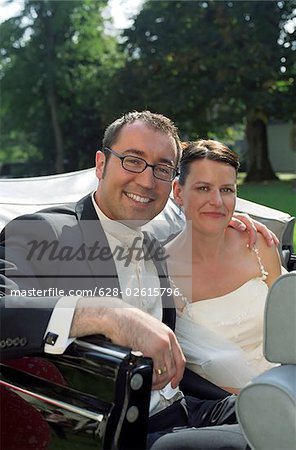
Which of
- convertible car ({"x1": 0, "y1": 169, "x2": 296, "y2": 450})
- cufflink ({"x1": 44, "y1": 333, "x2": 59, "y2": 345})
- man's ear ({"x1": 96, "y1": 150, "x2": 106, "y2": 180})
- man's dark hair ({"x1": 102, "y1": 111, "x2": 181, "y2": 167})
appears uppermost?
man's dark hair ({"x1": 102, "y1": 111, "x2": 181, "y2": 167})

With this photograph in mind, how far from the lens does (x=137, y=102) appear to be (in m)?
25.9

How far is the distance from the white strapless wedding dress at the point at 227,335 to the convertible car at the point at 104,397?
2.75 ft

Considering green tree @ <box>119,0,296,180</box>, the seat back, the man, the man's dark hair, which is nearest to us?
the seat back

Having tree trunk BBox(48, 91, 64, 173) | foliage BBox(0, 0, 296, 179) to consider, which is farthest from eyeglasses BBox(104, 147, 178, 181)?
tree trunk BBox(48, 91, 64, 173)

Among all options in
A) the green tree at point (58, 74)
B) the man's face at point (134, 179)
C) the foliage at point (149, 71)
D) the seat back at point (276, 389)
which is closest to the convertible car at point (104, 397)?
the seat back at point (276, 389)

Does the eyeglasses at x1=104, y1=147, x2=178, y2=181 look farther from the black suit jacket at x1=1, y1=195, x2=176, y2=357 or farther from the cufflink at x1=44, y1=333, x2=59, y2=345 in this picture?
the cufflink at x1=44, y1=333, x2=59, y2=345

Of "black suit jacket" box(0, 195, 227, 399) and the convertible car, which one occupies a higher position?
"black suit jacket" box(0, 195, 227, 399)

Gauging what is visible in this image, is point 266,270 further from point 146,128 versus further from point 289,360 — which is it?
point 289,360

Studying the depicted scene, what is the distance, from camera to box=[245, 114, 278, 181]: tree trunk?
88.3ft

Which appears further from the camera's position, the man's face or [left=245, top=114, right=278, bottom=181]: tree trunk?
[left=245, top=114, right=278, bottom=181]: tree trunk

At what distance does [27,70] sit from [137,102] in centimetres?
728

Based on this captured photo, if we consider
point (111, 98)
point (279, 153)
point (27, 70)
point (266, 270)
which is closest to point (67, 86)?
point (27, 70)

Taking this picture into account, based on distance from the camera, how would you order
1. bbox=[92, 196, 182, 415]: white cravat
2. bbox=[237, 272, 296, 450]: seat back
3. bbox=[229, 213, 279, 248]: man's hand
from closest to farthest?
bbox=[237, 272, 296, 450]: seat back
bbox=[92, 196, 182, 415]: white cravat
bbox=[229, 213, 279, 248]: man's hand

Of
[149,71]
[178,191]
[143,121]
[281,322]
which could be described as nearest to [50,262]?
[143,121]
